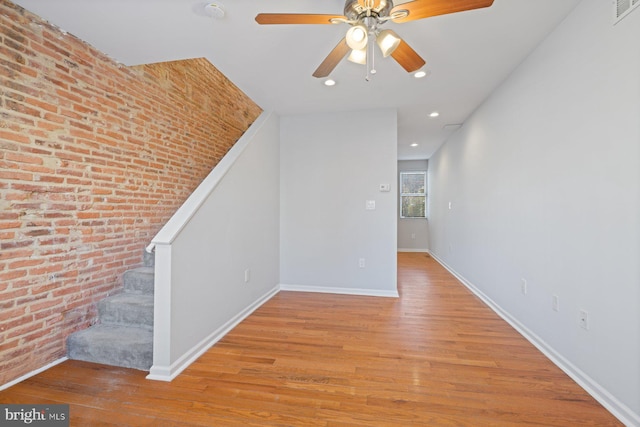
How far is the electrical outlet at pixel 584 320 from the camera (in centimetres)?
170

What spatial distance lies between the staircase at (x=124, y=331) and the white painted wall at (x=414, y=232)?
6135mm

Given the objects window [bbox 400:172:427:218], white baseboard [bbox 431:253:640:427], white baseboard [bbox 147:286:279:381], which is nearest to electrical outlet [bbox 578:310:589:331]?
white baseboard [bbox 431:253:640:427]

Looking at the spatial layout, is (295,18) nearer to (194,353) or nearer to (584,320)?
(194,353)

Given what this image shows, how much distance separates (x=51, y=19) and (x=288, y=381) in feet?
9.36

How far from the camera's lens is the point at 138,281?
7.83 feet

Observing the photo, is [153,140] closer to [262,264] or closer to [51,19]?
[51,19]

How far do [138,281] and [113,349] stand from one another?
0.59 m

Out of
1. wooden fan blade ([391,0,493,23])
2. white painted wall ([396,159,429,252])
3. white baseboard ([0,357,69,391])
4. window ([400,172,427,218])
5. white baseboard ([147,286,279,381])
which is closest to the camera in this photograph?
wooden fan blade ([391,0,493,23])

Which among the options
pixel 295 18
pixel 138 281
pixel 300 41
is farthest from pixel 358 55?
pixel 138 281

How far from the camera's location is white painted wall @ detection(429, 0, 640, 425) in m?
1.44

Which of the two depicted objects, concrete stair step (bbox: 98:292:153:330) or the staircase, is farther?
concrete stair step (bbox: 98:292:153:330)

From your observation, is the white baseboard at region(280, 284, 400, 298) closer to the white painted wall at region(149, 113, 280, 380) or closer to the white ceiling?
the white painted wall at region(149, 113, 280, 380)

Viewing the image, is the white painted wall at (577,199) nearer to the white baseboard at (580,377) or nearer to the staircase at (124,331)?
the white baseboard at (580,377)

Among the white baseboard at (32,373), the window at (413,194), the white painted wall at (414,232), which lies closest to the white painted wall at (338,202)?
the white baseboard at (32,373)
